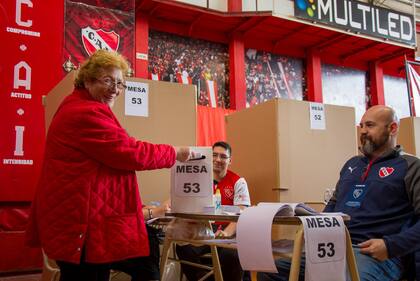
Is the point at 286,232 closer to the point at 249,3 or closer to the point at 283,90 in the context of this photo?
the point at 249,3

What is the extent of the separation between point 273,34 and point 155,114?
Answer: 5.50m

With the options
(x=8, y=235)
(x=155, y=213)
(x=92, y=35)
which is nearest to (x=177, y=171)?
(x=155, y=213)

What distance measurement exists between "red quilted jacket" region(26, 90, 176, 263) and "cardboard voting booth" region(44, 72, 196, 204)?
0.92 metres

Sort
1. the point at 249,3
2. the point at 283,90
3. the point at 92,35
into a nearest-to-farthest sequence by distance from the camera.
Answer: the point at 92,35 → the point at 249,3 → the point at 283,90

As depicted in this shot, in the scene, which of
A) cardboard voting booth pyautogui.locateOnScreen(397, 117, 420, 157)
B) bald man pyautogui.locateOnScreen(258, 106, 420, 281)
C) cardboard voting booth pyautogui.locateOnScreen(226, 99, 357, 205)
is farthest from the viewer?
cardboard voting booth pyautogui.locateOnScreen(397, 117, 420, 157)

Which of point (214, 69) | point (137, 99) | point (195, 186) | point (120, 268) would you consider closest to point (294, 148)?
point (137, 99)

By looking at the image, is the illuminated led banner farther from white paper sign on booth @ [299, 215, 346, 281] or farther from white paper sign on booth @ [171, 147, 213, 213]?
white paper sign on booth @ [299, 215, 346, 281]

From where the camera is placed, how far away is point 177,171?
1.73 m

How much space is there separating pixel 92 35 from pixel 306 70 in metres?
4.36

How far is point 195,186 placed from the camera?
168 centimetres

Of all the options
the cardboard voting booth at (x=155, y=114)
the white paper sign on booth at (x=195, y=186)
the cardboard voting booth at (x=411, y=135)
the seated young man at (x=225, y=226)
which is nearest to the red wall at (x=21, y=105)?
the cardboard voting booth at (x=155, y=114)

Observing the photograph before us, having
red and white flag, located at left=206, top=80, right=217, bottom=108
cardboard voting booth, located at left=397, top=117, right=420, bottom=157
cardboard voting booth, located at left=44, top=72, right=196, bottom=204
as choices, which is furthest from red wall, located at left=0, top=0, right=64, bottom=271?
red and white flag, located at left=206, top=80, right=217, bottom=108

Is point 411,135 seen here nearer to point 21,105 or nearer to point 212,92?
point 21,105

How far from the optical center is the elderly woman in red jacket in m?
1.37
